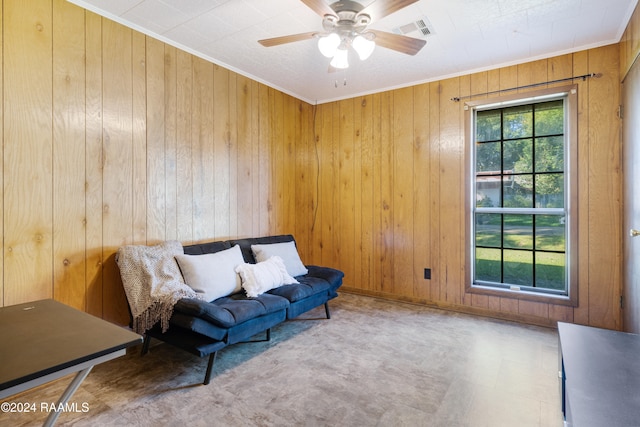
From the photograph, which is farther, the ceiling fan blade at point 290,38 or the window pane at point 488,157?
the window pane at point 488,157

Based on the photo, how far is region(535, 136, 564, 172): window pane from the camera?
3.04 metres

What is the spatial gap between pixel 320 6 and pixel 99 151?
72.7 inches

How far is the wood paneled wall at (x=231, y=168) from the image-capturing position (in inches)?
81.7

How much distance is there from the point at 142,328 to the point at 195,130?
176 cm

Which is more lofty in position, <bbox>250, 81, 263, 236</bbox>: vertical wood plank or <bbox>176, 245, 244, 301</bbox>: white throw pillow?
<bbox>250, 81, 263, 236</bbox>: vertical wood plank

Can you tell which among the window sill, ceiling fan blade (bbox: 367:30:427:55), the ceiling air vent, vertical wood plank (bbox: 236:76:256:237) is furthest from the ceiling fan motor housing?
the window sill

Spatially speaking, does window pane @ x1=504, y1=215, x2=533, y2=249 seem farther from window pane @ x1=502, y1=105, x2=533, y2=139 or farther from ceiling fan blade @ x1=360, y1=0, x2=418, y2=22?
ceiling fan blade @ x1=360, y1=0, x2=418, y2=22

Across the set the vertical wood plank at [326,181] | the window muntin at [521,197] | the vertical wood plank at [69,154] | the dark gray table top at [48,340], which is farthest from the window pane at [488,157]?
the vertical wood plank at [69,154]

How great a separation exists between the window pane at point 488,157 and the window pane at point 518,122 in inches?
6.1

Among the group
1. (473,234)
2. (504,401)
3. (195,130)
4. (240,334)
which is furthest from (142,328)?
(473,234)

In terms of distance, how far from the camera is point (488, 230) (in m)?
3.39

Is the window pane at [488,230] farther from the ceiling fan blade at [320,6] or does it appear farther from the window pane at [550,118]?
the ceiling fan blade at [320,6]

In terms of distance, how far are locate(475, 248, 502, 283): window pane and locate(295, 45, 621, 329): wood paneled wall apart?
192 mm

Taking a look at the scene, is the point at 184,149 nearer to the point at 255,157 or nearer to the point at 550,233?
the point at 255,157
